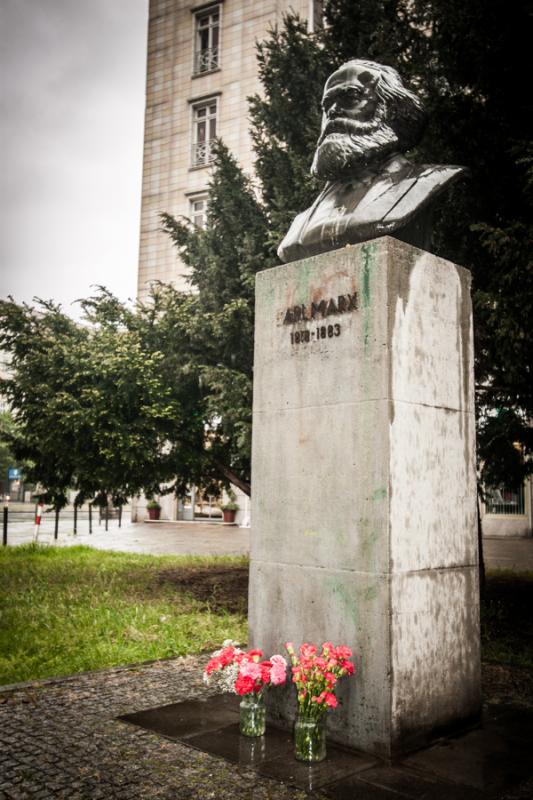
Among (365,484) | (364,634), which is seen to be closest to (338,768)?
(364,634)

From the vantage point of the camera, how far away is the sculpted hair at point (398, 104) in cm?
484

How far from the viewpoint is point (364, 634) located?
4.02m

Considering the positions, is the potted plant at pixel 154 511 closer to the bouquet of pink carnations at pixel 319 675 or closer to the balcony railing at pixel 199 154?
the balcony railing at pixel 199 154

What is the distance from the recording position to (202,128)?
88.5 feet

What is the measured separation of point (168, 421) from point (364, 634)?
228 inches

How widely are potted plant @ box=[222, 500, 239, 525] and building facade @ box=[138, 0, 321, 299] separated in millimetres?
8491

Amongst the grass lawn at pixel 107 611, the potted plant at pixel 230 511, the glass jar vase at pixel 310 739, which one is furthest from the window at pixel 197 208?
the glass jar vase at pixel 310 739

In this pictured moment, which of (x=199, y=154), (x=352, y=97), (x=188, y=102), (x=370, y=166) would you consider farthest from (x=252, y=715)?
(x=188, y=102)

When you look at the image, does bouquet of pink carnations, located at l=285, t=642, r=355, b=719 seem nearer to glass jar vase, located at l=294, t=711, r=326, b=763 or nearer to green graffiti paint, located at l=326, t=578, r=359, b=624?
glass jar vase, located at l=294, t=711, r=326, b=763

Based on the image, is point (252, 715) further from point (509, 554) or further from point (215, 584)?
point (509, 554)

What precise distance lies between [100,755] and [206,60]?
27.2 m

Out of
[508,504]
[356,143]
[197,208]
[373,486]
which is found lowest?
[508,504]

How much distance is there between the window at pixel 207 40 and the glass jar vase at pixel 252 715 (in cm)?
2630

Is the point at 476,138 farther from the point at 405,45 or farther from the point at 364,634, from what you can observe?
the point at 364,634
